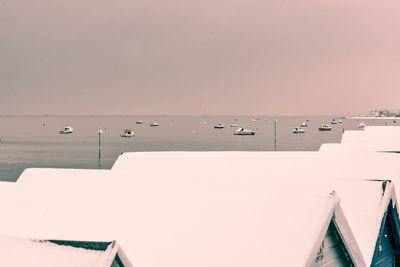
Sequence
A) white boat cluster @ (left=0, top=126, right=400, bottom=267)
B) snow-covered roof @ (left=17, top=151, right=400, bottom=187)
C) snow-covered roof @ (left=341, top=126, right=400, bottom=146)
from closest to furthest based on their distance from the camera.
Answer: white boat cluster @ (left=0, top=126, right=400, bottom=267), snow-covered roof @ (left=17, top=151, right=400, bottom=187), snow-covered roof @ (left=341, top=126, right=400, bottom=146)

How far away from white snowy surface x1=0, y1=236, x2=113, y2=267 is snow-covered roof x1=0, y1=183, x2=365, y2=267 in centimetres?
258

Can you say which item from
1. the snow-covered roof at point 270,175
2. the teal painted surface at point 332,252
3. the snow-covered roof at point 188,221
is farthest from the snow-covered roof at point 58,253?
the snow-covered roof at point 270,175

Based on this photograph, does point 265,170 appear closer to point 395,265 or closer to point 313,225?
point 395,265

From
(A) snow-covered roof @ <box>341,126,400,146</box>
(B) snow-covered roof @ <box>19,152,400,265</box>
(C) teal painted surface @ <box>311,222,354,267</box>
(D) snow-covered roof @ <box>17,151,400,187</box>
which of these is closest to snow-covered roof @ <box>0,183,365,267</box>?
(C) teal painted surface @ <box>311,222,354,267</box>

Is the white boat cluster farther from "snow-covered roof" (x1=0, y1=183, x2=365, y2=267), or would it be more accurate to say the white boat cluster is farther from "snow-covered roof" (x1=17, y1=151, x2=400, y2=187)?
"snow-covered roof" (x1=17, y1=151, x2=400, y2=187)

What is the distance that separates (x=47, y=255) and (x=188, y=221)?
4.78m

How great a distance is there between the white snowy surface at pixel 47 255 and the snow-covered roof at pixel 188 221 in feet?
8.46

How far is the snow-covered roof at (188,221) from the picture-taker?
11.3 metres

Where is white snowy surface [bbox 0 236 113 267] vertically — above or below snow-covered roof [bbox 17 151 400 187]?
below

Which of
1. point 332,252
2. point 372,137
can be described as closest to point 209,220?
point 332,252

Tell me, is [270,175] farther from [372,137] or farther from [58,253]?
[372,137]

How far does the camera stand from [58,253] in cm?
782

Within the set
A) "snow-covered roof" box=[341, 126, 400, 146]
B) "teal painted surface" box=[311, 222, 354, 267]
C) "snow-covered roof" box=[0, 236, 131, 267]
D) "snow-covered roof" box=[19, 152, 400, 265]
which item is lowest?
"snow-covered roof" box=[0, 236, 131, 267]

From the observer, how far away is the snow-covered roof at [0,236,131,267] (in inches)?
300
